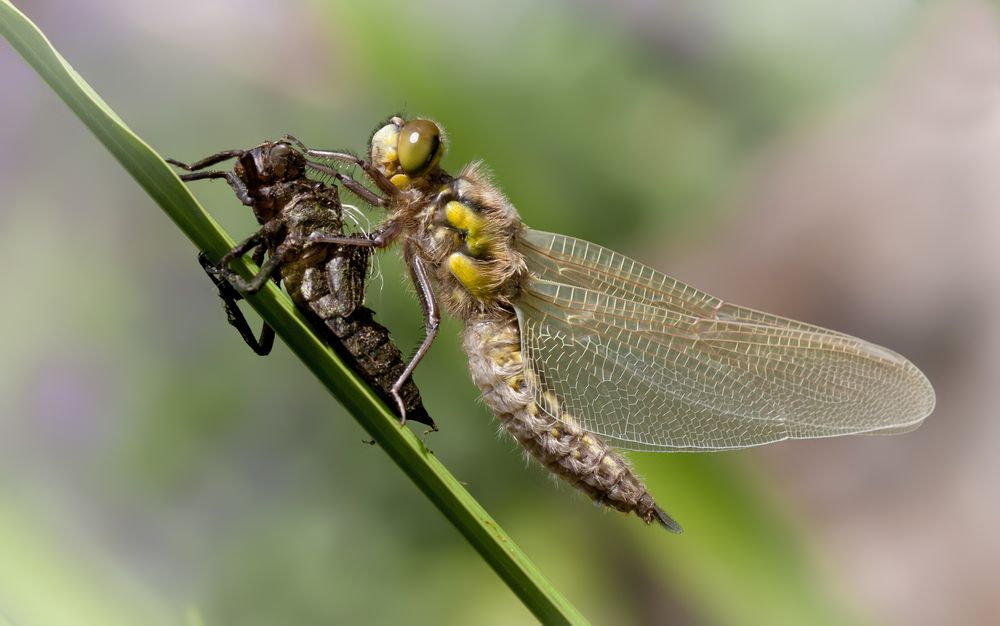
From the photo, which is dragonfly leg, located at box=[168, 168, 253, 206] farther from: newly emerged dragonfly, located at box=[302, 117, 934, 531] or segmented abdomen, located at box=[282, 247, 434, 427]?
newly emerged dragonfly, located at box=[302, 117, 934, 531]

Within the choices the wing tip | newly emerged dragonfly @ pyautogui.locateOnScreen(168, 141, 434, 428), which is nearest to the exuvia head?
newly emerged dragonfly @ pyautogui.locateOnScreen(168, 141, 434, 428)

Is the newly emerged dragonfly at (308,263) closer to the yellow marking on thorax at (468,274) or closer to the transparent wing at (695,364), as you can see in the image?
the yellow marking on thorax at (468,274)

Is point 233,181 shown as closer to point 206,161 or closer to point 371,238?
point 206,161

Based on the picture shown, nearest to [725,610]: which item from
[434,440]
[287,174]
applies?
[434,440]

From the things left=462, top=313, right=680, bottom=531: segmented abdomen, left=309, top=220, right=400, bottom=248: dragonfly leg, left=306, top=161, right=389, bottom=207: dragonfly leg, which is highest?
left=306, top=161, right=389, bottom=207: dragonfly leg

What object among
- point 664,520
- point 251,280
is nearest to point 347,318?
point 251,280

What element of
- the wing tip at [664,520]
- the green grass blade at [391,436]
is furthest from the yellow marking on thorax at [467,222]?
the wing tip at [664,520]

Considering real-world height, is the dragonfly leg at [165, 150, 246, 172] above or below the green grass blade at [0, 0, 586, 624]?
above
